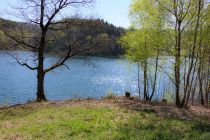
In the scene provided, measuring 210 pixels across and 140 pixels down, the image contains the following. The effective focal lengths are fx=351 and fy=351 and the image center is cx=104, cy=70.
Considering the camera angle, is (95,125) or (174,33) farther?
(174,33)

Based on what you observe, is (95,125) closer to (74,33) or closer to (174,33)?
(174,33)

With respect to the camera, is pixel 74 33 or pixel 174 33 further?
pixel 74 33

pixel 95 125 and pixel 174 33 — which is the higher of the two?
pixel 174 33

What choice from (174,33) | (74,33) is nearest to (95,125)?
(174,33)

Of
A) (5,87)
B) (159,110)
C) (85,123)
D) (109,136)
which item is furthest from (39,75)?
(5,87)

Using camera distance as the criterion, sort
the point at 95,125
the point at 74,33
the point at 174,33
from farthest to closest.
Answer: the point at 74,33, the point at 174,33, the point at 95,125

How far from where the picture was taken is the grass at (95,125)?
1099 centimetres

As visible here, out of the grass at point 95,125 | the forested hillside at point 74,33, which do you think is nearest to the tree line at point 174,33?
the forested hillside at point 74,33

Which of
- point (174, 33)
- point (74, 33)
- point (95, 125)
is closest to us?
point (95, 125)

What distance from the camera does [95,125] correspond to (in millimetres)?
12352

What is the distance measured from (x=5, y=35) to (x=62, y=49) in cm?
451

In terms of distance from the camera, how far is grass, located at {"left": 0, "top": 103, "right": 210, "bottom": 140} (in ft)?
36.1

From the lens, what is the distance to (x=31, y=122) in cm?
1335

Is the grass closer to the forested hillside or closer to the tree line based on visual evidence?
the tree line
